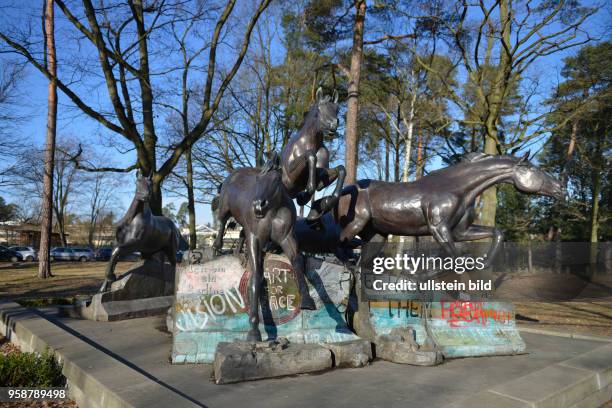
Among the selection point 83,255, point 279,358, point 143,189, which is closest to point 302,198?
point 279,358

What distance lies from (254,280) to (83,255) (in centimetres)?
4095

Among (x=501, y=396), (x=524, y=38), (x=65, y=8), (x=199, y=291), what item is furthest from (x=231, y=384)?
(x=524, y=38)

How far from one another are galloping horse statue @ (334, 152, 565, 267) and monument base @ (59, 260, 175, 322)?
4.43 meters

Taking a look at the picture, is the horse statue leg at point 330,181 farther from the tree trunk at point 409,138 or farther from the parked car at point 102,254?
the parked car at point 102,254

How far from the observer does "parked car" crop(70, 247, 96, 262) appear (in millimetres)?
41094

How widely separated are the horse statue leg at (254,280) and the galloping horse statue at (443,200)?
6.53ft

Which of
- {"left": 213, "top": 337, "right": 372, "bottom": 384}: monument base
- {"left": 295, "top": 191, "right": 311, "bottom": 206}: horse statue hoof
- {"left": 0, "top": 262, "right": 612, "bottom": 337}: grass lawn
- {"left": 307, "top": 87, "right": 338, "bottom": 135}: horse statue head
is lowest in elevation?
{"left": 0, "top": 262, "right": 612, "bottom": 337}: grass lawn

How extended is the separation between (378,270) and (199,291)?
2.56 m

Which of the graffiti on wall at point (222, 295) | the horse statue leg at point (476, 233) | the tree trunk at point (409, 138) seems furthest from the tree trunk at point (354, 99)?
the graffiti on wall at point (222, 295)

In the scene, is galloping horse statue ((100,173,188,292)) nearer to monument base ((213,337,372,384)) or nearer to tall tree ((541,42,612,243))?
monument base ((213,337,372,384))

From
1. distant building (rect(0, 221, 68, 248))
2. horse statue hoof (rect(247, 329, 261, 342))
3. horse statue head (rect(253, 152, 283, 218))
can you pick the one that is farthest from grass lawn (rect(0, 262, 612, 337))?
distant building (rect(0, 221, 68, 248))

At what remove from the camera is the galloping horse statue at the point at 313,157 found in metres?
5.63

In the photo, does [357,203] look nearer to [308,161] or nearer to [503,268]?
[308,161]

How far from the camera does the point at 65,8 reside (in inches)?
495
